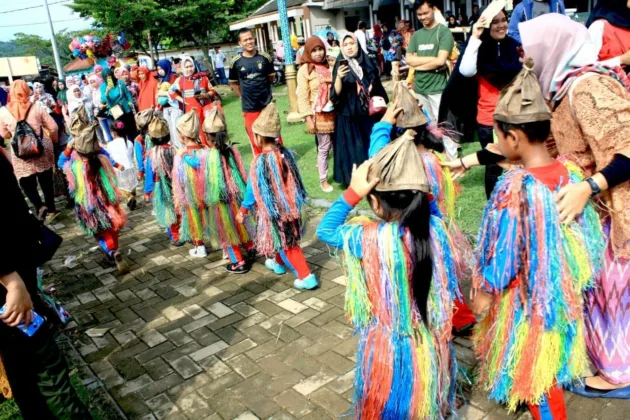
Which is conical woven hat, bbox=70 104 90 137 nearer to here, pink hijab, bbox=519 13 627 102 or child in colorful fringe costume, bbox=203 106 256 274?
child in colorful fringe costume, bbox=203 106 256 274

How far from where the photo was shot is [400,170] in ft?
6.79

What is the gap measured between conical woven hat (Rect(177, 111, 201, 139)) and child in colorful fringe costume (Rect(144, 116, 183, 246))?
523 millimetres

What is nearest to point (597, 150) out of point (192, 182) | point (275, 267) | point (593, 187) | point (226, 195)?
point (593, 187)

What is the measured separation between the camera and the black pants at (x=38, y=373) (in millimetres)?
2338

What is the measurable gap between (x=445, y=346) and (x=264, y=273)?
2.64 meters

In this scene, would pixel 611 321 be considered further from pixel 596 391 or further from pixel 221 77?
pixel 221 77

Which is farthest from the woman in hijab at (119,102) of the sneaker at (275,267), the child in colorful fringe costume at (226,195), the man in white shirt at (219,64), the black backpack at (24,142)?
the man in white shirt at (219,64)

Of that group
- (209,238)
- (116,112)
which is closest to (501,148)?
(209,238)

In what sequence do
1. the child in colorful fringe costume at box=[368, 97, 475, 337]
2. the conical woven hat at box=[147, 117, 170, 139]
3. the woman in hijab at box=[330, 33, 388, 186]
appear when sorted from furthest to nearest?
the woman in hijab at box=[330, 33, 388, 186]
the conical woven hat at box=[147, 117, 170, 139]
the child in colorful fringe costume at box=[368, 97, 475, 337]

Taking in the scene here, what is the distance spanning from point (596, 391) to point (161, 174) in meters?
4.23

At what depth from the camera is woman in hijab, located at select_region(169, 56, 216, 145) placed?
8.32m

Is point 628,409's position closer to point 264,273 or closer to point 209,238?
point 264,273

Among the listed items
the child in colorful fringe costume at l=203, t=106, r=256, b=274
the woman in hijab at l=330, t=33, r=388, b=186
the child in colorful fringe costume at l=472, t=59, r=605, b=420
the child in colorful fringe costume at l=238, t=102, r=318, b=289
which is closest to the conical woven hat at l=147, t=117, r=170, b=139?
the child in colorful fringe costume at l=203, t=106, r=256, b=274

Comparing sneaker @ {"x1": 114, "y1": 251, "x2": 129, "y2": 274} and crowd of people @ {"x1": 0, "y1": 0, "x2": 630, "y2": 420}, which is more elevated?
crowd of people @ {"x1": 0, "y1": 0, "x2": 630, "y2": 420}
